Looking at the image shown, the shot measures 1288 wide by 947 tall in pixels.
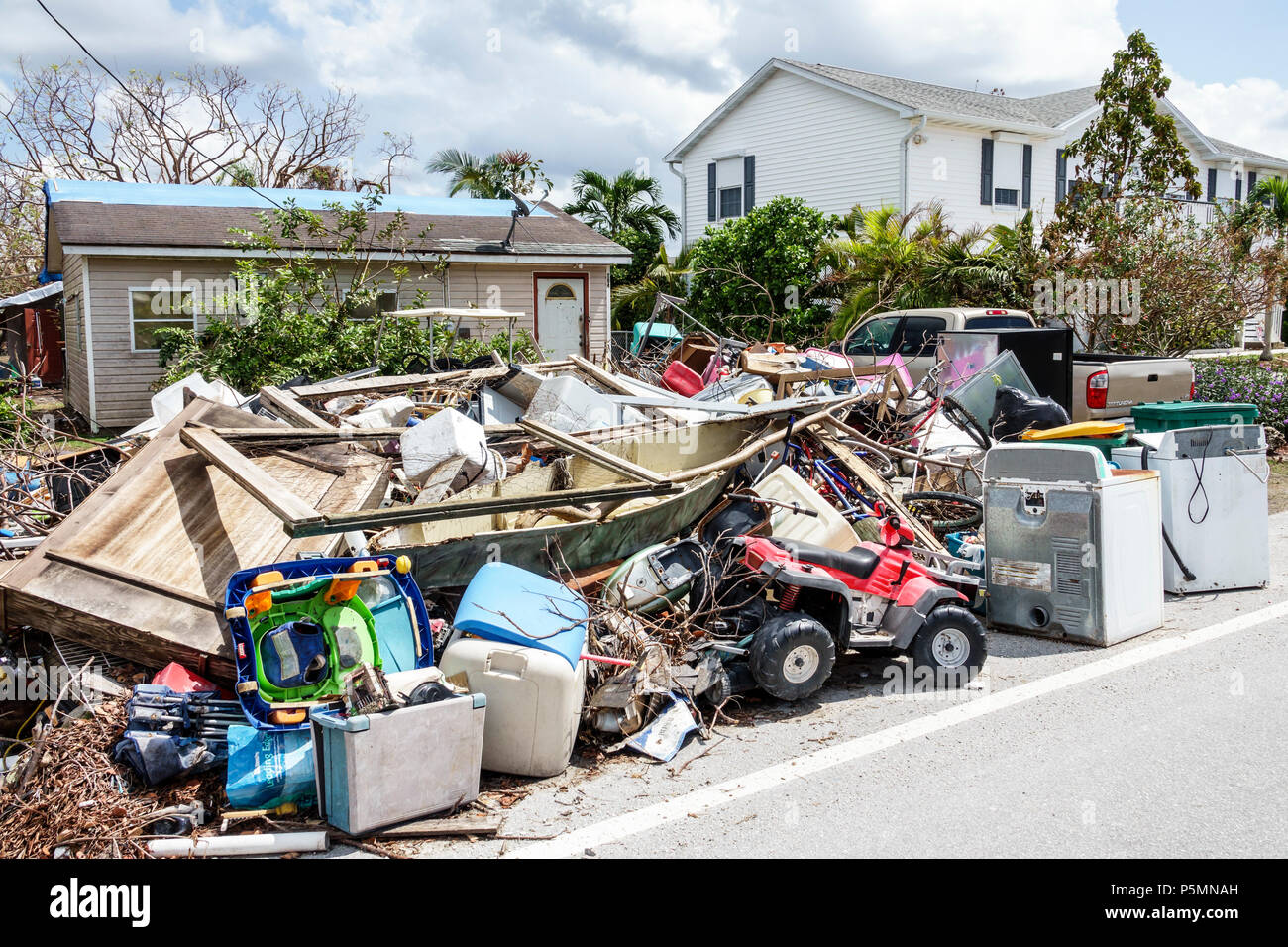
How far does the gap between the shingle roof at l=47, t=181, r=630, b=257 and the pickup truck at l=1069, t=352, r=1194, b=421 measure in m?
9.37

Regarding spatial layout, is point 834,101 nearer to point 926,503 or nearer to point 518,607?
point 926,503

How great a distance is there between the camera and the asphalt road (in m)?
3.69

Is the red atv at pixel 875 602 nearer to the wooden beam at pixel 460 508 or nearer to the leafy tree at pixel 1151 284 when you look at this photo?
the wooden beam at pixel 460 508

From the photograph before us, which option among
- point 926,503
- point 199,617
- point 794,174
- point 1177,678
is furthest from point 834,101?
point 199,617

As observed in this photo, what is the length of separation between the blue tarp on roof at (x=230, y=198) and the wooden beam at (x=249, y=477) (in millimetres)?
10460

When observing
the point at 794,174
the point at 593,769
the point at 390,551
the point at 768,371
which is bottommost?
the point at 593,769

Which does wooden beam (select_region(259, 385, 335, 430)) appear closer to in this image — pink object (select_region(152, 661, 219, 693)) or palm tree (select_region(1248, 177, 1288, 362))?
pink object (select_region(152, 661, 219, 693))

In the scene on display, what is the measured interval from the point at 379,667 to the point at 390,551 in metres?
1.00

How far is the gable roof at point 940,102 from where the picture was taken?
21.5m

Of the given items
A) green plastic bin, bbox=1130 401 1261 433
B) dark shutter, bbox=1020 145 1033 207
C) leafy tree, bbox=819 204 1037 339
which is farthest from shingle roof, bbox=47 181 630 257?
dark shutter, bbox=1020 145 1033 207

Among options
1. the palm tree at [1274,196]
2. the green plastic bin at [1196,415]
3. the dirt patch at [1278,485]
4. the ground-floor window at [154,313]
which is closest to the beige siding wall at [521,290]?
the ground-floor window at [154,313]

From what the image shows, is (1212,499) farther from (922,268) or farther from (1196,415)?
(922,268)

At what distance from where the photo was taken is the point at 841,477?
24.6ft

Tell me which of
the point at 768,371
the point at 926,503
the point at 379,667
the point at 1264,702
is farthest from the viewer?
the point at 768,371
